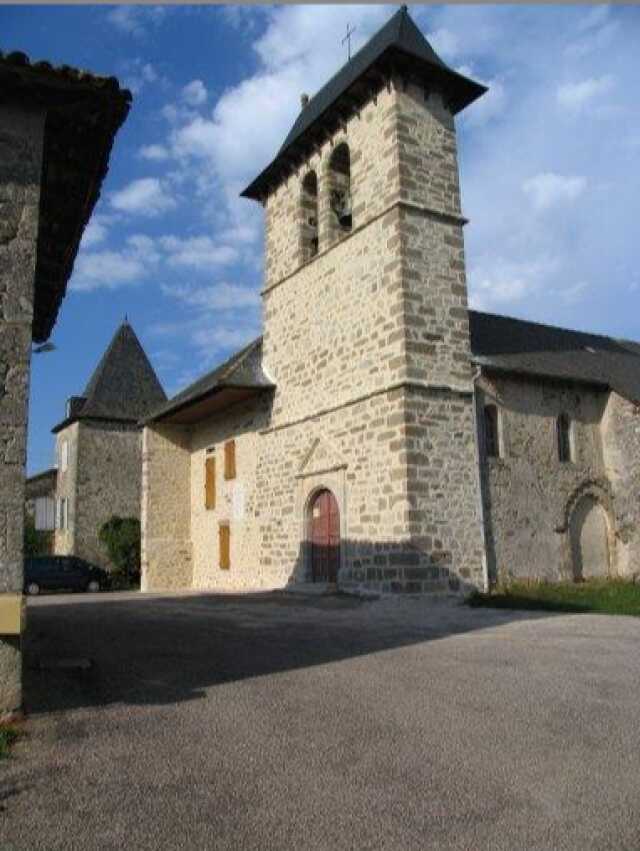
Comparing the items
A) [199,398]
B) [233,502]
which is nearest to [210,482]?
[233,502]

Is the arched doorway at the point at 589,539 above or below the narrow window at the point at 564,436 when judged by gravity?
below

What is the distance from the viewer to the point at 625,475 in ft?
50.6

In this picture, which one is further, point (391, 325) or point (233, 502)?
point (233, 502)

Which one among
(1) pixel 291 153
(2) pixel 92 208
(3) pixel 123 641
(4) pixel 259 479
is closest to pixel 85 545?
(4) pixel 259 479

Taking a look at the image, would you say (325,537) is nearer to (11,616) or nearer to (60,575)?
(11,616)

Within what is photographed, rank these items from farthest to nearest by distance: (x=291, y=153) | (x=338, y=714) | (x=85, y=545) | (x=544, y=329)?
(x=85, y=545) → (x=544, y=329) → (x=291, y=153) → (x=338, y=714)

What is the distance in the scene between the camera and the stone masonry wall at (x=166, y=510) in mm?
19312

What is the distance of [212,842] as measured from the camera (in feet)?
8.92

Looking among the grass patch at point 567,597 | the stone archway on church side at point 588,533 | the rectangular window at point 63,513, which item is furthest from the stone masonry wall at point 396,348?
the rectangular window at point 63,513

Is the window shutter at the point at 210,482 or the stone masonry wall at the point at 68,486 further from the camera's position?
the stone masonry wall at the point at 68,486

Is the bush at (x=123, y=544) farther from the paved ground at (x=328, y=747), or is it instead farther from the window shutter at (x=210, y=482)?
the paved ground at (x=328, y=747)

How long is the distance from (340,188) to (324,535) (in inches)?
276

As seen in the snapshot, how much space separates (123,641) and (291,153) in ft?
38.8

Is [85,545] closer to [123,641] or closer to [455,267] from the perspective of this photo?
[455,267]
